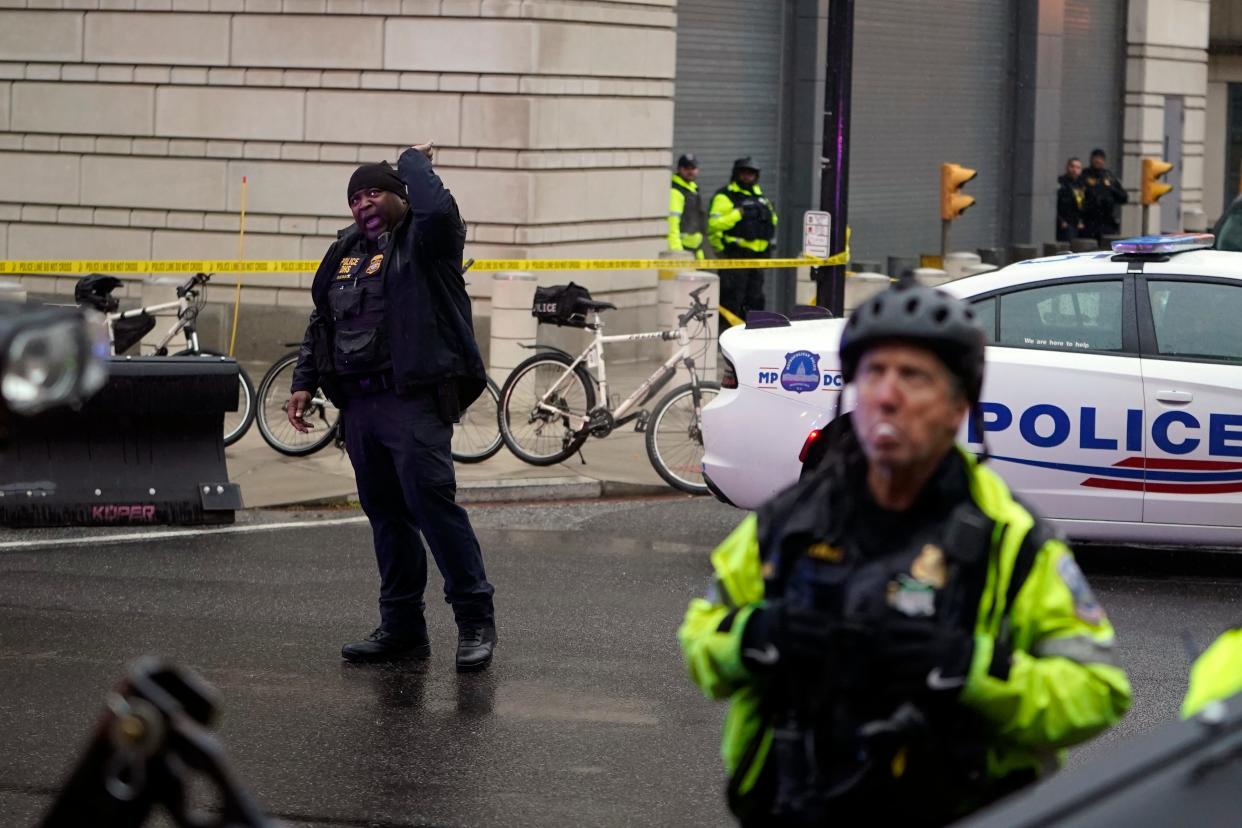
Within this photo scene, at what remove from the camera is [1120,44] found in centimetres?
3014

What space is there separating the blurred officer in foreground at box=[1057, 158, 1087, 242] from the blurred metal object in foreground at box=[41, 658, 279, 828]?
992 inches

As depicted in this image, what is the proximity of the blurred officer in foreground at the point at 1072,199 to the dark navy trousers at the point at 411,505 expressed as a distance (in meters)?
20.3

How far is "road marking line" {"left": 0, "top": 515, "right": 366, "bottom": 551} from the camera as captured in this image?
1017 centimetres

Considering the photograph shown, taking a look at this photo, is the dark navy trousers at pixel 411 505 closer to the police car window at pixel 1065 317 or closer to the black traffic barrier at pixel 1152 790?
the police car window at pixel 1065 317

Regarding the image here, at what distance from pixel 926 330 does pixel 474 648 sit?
4860 mm

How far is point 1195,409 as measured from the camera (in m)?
9.17

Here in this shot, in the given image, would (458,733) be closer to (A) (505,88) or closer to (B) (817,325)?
(B) (817,325)

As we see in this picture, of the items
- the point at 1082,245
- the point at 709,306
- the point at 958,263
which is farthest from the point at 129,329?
the point at 1082,245

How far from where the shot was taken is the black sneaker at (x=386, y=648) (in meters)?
7.74

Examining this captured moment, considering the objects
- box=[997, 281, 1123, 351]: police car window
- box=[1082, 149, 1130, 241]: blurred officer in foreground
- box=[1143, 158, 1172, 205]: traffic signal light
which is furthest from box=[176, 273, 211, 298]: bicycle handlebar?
box=[1143, 158, 1172, 205]: traffic signal light

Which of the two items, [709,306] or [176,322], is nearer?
[176,322]

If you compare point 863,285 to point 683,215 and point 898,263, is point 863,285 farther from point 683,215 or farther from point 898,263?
point 898,263

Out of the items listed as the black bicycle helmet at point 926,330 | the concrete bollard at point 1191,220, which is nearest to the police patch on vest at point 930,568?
the black bicycle helmet at point 926,330

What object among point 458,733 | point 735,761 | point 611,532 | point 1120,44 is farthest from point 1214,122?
point 735,761
